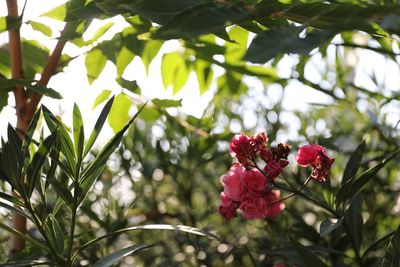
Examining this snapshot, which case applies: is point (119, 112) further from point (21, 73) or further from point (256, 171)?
point (256, 171)

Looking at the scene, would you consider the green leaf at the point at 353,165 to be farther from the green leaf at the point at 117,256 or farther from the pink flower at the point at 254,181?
the green leaf at the point at 117,256

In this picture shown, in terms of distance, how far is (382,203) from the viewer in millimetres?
1335

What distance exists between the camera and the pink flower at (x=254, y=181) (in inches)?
35.4

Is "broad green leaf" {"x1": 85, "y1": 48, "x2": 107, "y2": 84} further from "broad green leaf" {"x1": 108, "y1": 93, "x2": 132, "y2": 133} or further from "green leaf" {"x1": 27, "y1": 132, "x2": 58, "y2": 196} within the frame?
"green leaf" {"x1": 27, "y1": 132, "x2": 58, "y2": 196}

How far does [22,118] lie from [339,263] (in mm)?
550

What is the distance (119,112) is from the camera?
3.58 ft

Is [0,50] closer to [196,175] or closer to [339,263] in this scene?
[196,175]

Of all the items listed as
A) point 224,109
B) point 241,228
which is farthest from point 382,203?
point 224,109

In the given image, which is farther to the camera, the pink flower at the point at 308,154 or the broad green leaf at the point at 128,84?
the broad green leaf at the point at 128,84

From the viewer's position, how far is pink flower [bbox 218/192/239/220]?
0.94 meters

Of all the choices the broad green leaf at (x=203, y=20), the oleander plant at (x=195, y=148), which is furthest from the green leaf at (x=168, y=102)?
the broad green leaf at (x=203, y=20)

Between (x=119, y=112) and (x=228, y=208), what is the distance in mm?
278

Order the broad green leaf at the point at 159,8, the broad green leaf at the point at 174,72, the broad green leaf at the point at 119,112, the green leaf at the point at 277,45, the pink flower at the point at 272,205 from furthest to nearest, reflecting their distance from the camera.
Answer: the broad green leaf at the point at 174,72 → the broad green leaf at the point at 119,112 → the pink flower at the point at 272,205 → the broad green leaf at the point at 159,8 → the green leaf at the point at 277,45

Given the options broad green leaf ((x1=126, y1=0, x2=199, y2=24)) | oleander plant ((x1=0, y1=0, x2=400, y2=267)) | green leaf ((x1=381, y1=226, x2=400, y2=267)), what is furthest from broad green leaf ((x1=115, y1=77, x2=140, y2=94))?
green leaf ((x1=381, y1=226, x2=400, y2=267))
